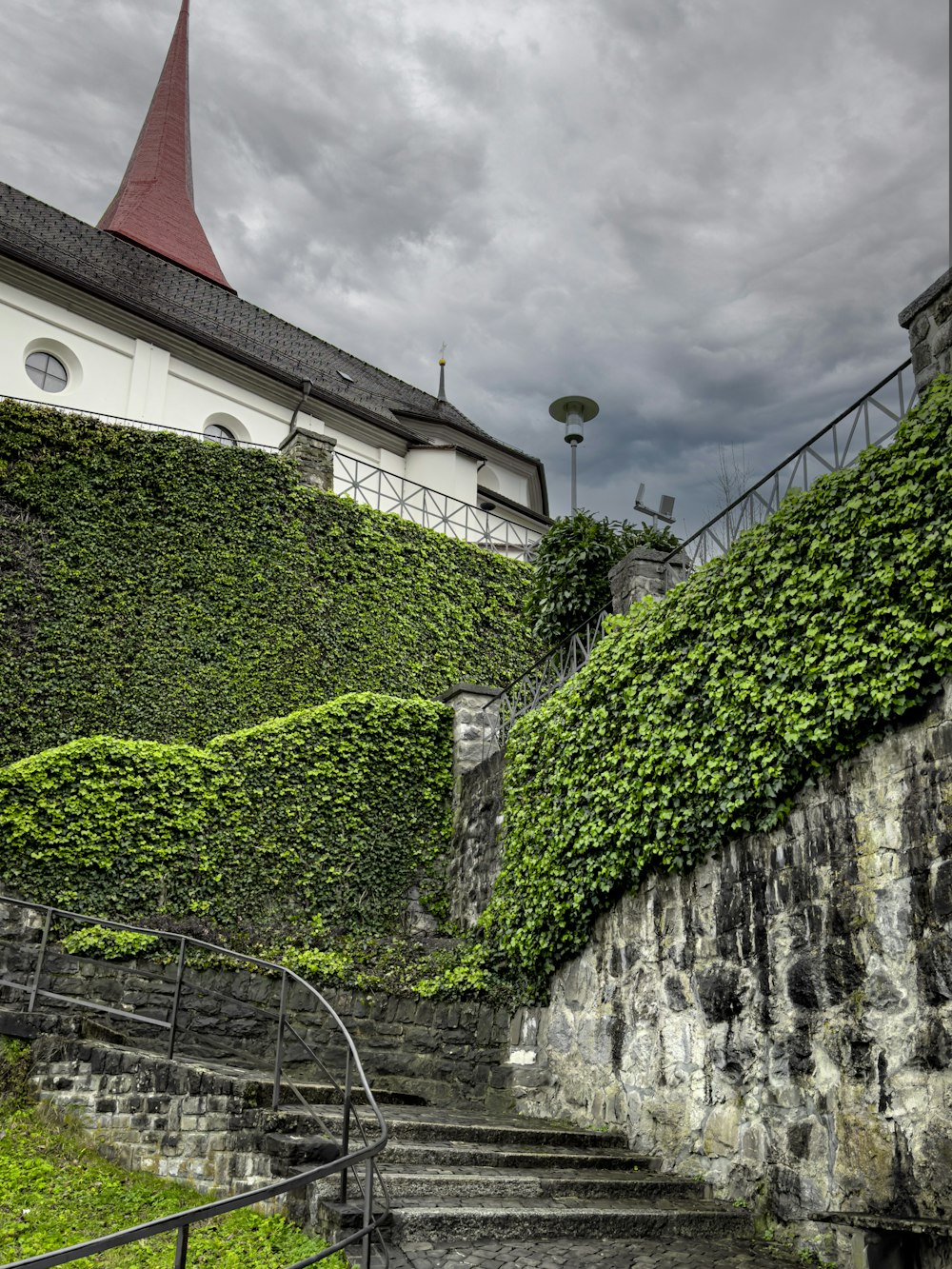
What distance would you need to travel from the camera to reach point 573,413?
17375 millimetres

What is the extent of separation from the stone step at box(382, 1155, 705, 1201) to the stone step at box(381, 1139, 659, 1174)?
56 mm

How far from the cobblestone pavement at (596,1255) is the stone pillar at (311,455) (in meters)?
12.8

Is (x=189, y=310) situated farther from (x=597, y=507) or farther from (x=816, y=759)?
(x=816, y=759)

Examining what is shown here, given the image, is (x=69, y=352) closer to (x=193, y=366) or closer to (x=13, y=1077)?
(x=193, y=366)

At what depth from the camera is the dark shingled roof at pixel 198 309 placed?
19.4 m

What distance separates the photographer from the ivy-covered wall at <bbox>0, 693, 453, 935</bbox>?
9.80 meters

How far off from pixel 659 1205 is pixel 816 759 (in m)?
2.89

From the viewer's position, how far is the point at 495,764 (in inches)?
446

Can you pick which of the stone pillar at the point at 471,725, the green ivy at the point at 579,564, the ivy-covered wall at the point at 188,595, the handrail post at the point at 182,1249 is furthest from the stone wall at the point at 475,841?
the handrail post at the point at 182,1249

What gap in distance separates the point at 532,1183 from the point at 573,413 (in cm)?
1348

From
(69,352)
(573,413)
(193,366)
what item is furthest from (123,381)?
(573,413)

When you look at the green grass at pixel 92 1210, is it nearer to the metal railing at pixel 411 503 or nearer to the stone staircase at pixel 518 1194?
the stone staircase at pixel 518 1194

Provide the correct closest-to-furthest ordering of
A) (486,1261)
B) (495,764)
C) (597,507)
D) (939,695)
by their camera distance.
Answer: (486,1261) < (939,695) < (495,764) < (597,507)

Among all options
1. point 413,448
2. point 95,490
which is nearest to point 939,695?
point 95,490
